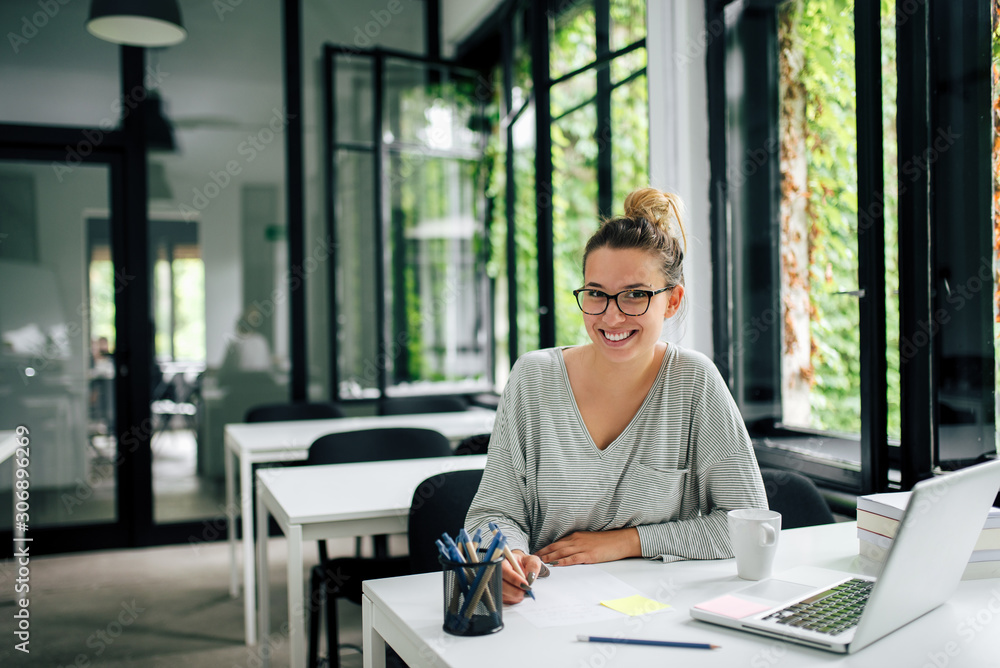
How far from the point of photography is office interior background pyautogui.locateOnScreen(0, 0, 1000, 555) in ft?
8.95

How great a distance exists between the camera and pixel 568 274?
15.9 ft

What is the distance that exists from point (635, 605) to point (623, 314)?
57 centimetres

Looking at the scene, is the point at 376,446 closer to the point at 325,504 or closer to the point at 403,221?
the point at 325,504

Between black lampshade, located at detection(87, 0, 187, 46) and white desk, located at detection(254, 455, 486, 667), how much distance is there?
96.6 inches

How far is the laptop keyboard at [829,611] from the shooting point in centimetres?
105

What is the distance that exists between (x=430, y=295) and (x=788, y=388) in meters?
2.76

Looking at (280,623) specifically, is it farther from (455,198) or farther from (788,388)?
(455,198)

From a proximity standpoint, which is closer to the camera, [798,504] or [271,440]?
[798,504]

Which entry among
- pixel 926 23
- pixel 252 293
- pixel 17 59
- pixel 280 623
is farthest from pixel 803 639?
pixel 17 59

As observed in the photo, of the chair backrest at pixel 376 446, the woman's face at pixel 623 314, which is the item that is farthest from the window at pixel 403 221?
the woman's face at pixel 623 314

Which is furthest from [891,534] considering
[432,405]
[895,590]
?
[432,405]

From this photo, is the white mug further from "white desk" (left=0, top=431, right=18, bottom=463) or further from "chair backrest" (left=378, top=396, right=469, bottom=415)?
"chair backrest" (left=378, top=396, right=469, bottom=415)

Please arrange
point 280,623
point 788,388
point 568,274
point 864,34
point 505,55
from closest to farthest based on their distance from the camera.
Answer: point 864,34
point 788,388
point 280,623
point 505,55
point 568,274

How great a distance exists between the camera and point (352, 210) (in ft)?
15.8
